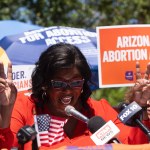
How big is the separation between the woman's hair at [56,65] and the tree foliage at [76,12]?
8.78m

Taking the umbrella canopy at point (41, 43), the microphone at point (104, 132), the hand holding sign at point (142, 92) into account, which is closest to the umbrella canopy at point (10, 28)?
the umbrella canopy at point (41, 43)

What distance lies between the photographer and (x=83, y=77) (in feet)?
12.4

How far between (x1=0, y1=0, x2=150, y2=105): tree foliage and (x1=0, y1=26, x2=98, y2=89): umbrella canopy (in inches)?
228

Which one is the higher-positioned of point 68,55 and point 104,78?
point 68,55

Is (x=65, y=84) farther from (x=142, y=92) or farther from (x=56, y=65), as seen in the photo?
(x=142, y=92)

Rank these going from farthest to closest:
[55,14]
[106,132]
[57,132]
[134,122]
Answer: [55,14]
[57,132]
[134,122]
[106,132]

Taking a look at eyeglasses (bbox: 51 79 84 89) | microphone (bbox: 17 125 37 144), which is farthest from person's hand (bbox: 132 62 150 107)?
microphone (bbox: 17 125 37 144)

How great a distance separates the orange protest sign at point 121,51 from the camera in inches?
201

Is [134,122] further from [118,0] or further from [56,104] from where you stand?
[118,0]

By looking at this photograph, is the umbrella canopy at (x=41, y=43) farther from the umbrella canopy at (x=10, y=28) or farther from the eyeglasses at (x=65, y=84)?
the eyeglasses at (x=65, y=84)

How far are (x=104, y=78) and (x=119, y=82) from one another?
0.17 meters

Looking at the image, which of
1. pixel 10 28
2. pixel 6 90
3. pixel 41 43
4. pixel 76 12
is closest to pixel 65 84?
pixel 6 90

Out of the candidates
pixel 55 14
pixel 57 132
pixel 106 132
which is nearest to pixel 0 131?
pixel 57 132

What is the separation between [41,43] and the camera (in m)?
6.58
